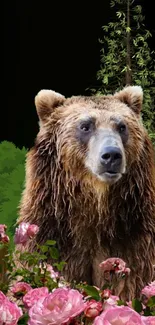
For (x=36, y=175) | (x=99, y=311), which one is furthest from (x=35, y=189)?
(x=99, y=311)

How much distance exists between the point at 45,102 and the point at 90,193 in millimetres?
481

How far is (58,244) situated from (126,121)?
2.03 feet

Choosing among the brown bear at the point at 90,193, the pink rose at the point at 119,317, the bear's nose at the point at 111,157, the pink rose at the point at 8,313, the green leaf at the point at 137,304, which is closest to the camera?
the pink rose at the point at 119,317

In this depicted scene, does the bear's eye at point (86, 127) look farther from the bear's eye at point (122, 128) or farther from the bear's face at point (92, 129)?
the bear's eye at point (122, 128)

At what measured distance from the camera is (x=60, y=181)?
319 cm

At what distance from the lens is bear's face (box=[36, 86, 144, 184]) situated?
3.02 m

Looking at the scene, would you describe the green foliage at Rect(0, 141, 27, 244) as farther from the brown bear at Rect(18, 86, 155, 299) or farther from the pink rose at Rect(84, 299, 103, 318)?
the pink rose at Rect(84, 299, 103, 318)

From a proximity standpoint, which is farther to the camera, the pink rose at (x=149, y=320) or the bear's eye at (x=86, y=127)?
the bear's eye at (x=86, y=127)

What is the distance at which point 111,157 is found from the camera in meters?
2.92

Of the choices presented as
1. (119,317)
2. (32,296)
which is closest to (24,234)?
(32,296)

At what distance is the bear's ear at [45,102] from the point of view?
10.9 ft

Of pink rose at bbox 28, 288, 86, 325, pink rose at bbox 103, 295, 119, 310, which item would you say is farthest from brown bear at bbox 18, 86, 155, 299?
pink rose at bbox 28, 288, 86, 325

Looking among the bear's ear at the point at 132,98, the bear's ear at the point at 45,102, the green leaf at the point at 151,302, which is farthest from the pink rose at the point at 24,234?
the bear's ear at the point at 132,98

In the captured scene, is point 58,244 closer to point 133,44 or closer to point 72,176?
point 72,176
